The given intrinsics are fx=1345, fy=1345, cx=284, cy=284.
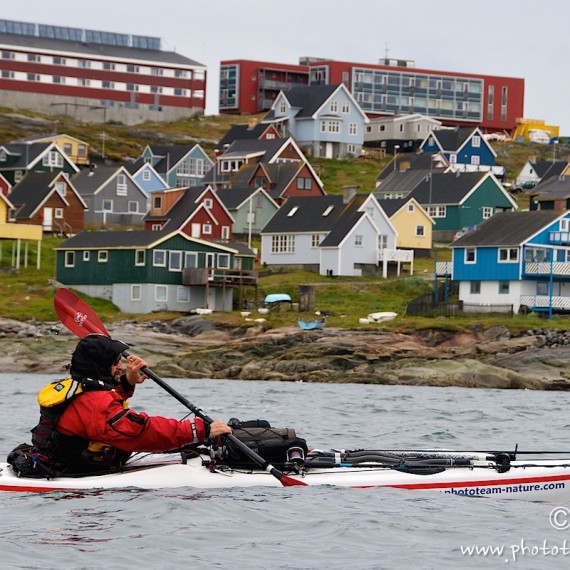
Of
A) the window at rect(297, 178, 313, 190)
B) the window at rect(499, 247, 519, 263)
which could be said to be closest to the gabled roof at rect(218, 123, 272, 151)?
the window at rect(297, 178, 313, 190)

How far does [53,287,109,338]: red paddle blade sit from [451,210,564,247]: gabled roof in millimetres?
41796

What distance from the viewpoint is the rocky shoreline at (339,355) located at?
4409 centimetres

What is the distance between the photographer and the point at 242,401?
33219mm

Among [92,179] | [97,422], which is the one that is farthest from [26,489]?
[92,179]

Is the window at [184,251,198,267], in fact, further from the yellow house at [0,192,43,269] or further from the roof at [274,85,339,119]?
the roof at [274,85,339,119]

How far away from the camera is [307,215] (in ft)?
243

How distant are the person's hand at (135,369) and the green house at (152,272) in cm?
4438

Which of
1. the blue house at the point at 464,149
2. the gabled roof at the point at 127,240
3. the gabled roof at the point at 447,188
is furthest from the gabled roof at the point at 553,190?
the gabled roof at the point at 127,240

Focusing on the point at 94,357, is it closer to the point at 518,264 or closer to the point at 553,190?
the point at 518,264

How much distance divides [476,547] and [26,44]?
109360 mm

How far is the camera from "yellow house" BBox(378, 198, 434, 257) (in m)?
74.1

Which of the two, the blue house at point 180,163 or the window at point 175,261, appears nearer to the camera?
the window at point 175,261

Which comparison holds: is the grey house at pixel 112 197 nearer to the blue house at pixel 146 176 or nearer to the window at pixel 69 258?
the blue house at pixel 146 176

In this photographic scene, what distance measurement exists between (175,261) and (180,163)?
38318mm
